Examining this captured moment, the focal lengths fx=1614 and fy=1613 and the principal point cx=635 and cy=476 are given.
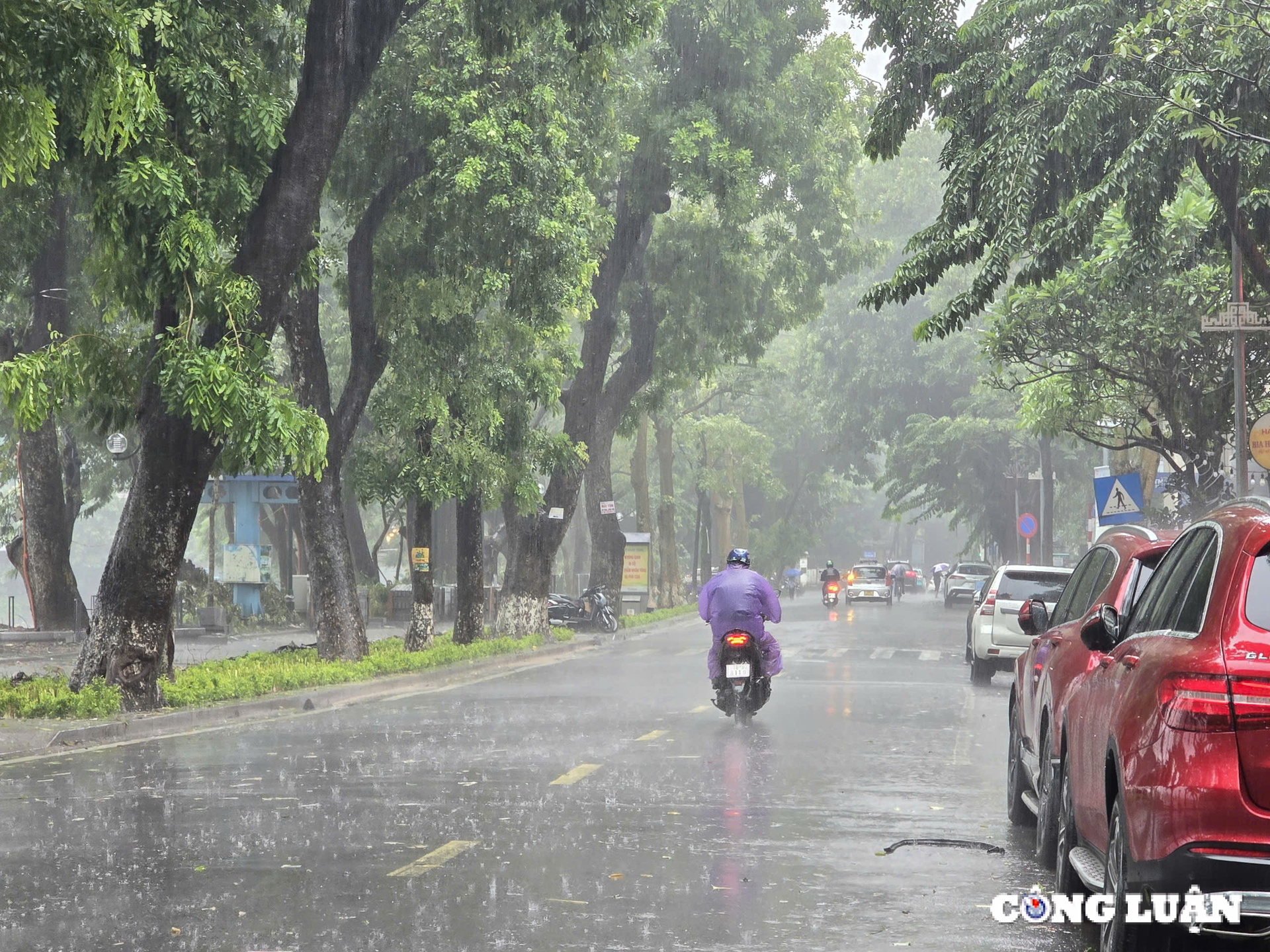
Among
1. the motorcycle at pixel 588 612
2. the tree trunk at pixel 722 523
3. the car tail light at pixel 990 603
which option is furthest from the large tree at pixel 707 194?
the tree trunk at pixel 722 523

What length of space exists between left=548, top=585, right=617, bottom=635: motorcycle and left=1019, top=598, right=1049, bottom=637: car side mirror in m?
27.5

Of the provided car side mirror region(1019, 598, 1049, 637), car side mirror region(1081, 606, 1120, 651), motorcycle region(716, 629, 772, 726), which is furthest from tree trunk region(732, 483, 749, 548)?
car side mirror region(1081, 606, 1120, 651)

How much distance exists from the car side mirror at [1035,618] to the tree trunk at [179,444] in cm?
948

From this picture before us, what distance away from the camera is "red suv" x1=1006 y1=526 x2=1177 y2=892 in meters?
7.97

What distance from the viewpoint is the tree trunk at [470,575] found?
2834 centimetres

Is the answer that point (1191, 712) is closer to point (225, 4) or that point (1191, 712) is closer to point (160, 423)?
point (160, 423)

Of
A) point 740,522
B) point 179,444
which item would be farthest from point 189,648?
point 740,522

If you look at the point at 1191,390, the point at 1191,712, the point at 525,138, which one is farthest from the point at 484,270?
the point at 1191,712

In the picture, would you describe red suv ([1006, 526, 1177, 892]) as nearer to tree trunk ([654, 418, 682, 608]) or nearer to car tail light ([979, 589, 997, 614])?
car tail light ([979, 589, 997, 614])

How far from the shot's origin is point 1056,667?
335 inches

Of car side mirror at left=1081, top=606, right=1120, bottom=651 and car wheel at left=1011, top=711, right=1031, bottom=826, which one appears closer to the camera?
car side mirror at left=1081, top=606, right=1120, bottom=651

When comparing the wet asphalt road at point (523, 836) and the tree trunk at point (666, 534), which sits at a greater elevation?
the tree trunk at point (666, 534)

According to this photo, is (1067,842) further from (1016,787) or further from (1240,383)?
(1240,383)

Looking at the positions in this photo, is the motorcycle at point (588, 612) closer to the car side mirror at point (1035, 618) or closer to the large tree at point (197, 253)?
the large tree at point (197, 253)
